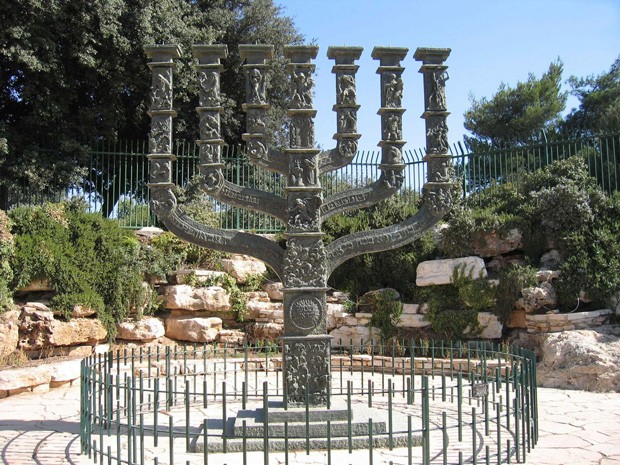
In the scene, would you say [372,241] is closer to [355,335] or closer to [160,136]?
[160,136]

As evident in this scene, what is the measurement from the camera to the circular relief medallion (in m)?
5.70

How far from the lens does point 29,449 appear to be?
17.0 feet

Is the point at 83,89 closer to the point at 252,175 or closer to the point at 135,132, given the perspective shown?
the point at 135,132

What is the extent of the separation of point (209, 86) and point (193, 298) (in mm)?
6355

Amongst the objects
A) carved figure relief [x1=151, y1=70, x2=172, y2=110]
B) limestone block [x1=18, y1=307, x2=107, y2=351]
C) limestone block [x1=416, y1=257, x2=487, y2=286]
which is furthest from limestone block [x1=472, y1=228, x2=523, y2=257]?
limestone block [x1=18, y1=307, x2=107, y2=351]

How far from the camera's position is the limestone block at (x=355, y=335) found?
11.3m

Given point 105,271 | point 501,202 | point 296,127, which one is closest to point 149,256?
point 105,271

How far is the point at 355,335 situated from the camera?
11.4 meters

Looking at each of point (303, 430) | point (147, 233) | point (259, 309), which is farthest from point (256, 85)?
point (147, 233)

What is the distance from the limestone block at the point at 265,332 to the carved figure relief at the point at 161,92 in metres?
6.40

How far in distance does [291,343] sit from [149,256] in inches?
260

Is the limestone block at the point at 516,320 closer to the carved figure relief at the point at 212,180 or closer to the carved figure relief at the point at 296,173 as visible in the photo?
the carved figure relief at the point at 296,173

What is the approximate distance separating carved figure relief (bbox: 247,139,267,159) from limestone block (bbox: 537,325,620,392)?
5538mm

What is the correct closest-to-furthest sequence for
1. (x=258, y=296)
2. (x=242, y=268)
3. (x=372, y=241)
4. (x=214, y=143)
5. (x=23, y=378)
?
(x=214, y=143)
(x=372, y=241)
(x=23, y=378)
(x=258, y=296)
(x=242, y=268)
